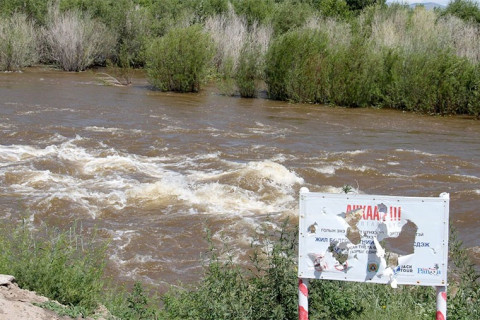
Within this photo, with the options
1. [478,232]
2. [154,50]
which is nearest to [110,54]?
[154,50]

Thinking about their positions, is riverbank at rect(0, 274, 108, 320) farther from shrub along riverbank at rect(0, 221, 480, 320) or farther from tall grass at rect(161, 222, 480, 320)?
tall grass at rect(161, 222, 480, 320)

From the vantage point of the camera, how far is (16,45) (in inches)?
1346

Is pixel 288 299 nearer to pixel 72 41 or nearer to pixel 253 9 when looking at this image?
pixel 72 41

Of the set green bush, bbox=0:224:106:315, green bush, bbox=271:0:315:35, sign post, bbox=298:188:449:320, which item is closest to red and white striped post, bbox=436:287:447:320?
sign post, bbox=298:188:449:320

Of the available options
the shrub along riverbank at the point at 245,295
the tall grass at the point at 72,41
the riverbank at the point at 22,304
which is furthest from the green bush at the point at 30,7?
the riverbank at the point at 22,304

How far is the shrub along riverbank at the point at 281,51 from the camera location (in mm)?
24594

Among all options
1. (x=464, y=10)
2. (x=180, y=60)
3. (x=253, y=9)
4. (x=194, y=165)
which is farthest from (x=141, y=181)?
(x=464, y=10)

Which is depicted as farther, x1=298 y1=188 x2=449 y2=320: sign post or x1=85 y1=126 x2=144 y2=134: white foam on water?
x1=85 y1=126 x2=144 y2=134: white foam on water

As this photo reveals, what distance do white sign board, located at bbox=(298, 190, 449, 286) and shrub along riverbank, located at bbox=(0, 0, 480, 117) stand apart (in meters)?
19.6

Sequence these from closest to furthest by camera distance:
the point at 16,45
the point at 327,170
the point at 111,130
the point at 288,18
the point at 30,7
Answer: the point at 327,170, the point at 111,130, the point at 16,45, the point at 288,18, the point at 30,7

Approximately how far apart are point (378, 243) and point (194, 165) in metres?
10.6

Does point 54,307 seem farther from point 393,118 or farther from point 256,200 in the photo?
point 393,118

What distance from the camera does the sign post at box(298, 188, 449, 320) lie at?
5254 millimetres

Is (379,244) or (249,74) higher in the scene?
(379,244)
